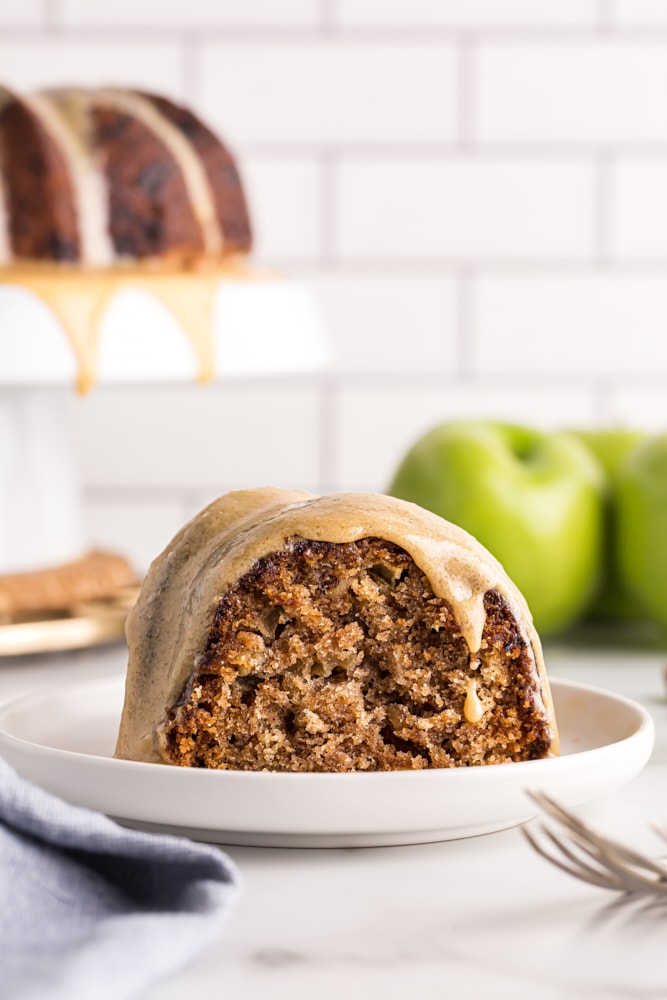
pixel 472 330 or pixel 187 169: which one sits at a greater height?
pixel 187 169

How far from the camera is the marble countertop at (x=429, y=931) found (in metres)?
0.49

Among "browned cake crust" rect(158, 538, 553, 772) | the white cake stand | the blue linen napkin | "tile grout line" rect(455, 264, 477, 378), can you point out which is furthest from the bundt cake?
"tile grout line" rect(455, 264, 477, 378)

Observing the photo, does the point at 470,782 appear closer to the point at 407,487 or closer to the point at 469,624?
the point at 469,624

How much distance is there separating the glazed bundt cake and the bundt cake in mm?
541

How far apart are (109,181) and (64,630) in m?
0.38

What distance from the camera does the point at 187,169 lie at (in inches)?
47.2

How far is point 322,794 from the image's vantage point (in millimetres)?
578

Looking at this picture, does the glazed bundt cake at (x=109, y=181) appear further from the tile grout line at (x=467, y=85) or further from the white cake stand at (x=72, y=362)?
the tile grout line at (x=467, y=85)

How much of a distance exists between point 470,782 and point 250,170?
1355mm

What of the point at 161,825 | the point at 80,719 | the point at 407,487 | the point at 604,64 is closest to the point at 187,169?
the point at 407,487

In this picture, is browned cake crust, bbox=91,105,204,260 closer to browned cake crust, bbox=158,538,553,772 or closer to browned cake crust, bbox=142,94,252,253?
browned cake crust, bbox=142,94,252,253

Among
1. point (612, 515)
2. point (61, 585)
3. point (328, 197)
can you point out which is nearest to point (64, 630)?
point (61, 585)

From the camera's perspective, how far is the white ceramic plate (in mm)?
579

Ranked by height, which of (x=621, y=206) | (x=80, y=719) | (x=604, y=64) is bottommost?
(x=80, y=719)
